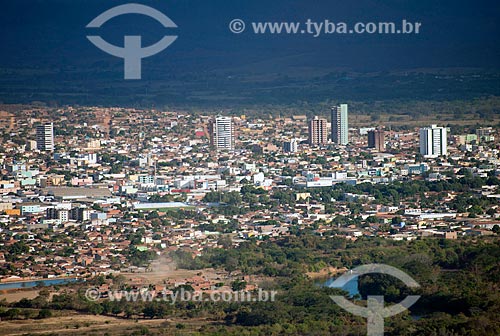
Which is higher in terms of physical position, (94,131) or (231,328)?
(94,131)

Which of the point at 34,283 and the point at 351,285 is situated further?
the point at 34,283

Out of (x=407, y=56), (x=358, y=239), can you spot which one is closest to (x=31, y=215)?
(x=358, y=239)

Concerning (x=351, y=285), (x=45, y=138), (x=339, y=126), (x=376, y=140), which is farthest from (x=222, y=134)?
(x=351, y=285)

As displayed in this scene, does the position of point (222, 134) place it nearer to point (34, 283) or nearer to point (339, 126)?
point (339, 126)

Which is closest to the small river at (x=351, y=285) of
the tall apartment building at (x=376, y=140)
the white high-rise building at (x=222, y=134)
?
the tall apartment building at (x=376, y=140)

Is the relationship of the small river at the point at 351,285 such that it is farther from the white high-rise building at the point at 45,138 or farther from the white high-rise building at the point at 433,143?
the white high-rise building at the point at 45,138

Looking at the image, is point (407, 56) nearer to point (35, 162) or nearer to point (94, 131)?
point (94, 131)

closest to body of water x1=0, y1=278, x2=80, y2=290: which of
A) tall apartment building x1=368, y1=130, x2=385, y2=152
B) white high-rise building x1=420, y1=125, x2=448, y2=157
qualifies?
white high-rise building x1=420, y1=125, x2=448, y2=157
